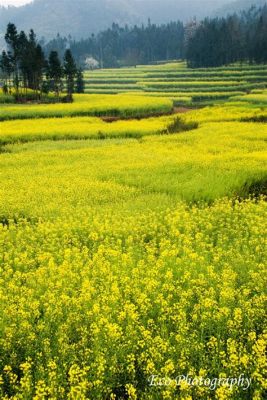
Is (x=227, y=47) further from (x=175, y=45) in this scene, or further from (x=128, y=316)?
(x=128, y=316)

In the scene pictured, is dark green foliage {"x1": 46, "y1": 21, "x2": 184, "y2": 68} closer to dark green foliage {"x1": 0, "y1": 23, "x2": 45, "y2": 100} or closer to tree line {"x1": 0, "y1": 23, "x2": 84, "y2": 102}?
dark green foliage {"x1": 0, "y1": 23, "x2": 45, "y2": 100}

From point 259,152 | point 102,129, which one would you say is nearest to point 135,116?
point 102,129

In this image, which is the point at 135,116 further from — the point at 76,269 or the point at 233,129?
the point at 76,269

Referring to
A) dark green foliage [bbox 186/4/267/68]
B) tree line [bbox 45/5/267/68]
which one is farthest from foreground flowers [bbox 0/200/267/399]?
tree line [bbox 45/5/267/68]

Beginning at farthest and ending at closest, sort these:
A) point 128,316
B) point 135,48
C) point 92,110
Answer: point 135,48, point 92,110, point 128,316

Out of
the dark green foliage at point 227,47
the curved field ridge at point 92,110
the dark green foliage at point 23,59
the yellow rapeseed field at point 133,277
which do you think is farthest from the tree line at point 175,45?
the yellow rapeseed field at point 133,277

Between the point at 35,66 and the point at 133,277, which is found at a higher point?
the point at 35,66

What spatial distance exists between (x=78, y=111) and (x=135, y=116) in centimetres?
637

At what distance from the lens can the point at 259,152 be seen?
22.4m

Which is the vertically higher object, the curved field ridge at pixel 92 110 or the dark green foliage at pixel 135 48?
the dark green foliage at pixel 135 48

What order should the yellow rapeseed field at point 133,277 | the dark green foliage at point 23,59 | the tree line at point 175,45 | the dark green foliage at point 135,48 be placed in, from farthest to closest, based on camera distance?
the dark green foliage at point 135,48
the tree line at point 175,45
the dark green foliage at point 23,59
the yellow rapeseed field at point 133,277

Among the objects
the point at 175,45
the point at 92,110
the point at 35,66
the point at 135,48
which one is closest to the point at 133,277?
the point at 92,110

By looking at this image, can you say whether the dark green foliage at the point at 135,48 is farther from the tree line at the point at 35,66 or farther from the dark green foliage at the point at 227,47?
the tree line at the point at 35,66

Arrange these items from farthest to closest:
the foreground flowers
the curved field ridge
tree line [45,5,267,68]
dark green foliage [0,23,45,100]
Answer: tree line [45,5,267,68], dark green foliage [0,23,45,100], the curved field ridge, the foreground flowers
